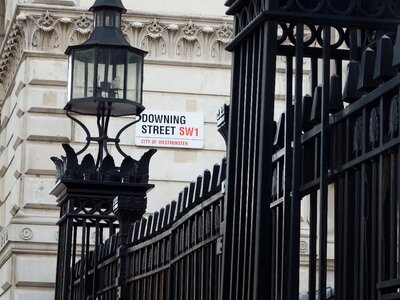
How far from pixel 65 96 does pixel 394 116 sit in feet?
54.8

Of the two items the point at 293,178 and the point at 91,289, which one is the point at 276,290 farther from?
the point at 91,289

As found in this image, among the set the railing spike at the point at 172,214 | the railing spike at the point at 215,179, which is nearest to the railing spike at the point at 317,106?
the railing spike at the point at 215,179

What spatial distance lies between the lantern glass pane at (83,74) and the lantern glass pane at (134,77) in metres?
0.27

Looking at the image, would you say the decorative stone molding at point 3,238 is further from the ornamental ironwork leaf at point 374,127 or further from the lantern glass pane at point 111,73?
the ornamental ironwork leaf at point 374,127

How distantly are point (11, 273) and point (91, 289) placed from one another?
A: 33.0 feet

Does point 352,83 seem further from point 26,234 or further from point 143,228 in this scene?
point 26,234

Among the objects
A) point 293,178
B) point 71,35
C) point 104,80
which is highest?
point 71,35

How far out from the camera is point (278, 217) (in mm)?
5082

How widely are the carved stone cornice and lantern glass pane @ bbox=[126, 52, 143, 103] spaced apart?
8630 millimetres

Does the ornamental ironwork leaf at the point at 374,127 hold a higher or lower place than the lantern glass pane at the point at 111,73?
lower

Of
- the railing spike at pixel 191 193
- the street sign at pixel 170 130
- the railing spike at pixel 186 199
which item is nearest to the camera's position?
the railing spike at pixel 191 193

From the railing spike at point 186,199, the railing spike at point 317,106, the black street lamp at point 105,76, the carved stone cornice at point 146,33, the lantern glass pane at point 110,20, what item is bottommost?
the railing spike at point 186,199

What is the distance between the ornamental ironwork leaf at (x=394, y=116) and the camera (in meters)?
4.14

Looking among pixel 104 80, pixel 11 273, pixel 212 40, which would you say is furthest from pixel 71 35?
pixel 104 80
